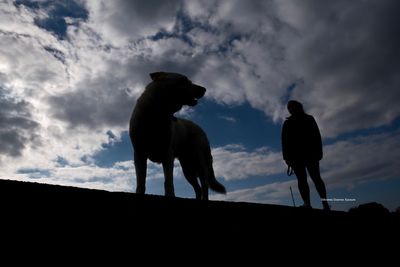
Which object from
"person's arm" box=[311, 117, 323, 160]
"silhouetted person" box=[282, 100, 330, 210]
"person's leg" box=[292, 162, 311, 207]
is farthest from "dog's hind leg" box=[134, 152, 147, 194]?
"person's arm" box=[311, 117, 323, 160]

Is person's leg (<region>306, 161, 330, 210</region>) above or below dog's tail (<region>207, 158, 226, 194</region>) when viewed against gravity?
below

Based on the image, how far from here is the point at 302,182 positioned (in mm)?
6258

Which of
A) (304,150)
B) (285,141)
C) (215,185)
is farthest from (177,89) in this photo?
(215,185)

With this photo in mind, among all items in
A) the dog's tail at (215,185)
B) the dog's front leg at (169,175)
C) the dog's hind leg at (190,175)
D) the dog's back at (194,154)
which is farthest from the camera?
the dog's tail at (215,185)

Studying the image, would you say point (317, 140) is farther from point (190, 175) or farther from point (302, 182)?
point (190, 175)

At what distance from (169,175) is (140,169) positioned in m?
0.56

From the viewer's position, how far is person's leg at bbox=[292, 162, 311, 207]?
6.22m

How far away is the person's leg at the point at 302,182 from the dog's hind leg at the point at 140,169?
326 cm

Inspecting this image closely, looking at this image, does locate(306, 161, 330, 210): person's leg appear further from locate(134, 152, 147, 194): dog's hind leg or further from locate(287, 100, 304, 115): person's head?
locate(134, 152, 147, 194): dog's hind leg

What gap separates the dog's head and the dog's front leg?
969mm

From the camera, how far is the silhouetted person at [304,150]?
6.17 meters

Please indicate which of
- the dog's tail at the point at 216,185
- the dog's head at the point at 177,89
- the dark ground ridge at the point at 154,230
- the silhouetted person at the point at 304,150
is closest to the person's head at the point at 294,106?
the silhouetted person at the point at 304,150

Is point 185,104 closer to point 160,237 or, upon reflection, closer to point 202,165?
point 202,165

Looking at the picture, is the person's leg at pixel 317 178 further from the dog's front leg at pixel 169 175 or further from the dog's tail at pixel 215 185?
the dog's front leg at pixel 169 175
